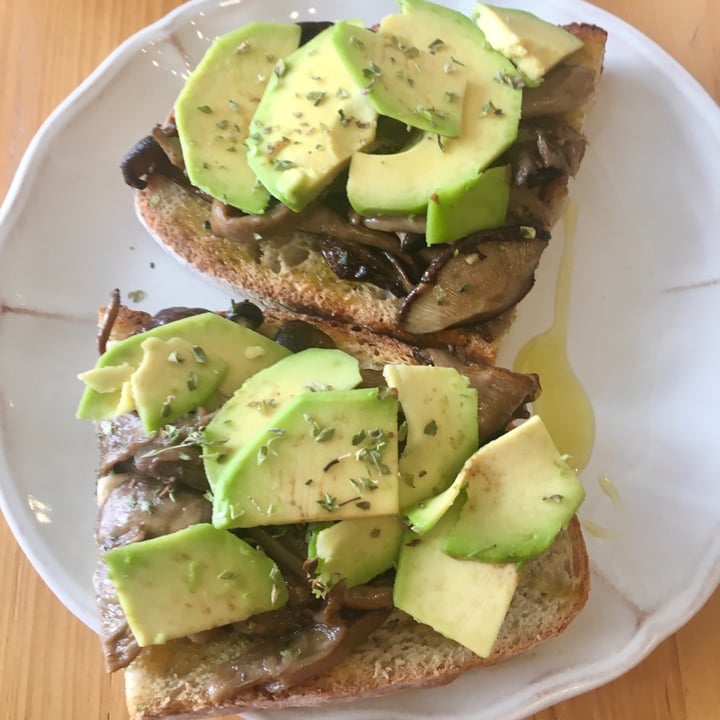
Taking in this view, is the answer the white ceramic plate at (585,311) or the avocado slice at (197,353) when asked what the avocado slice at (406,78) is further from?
the avocado slice at (197,353)

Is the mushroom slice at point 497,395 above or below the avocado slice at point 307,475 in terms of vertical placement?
above

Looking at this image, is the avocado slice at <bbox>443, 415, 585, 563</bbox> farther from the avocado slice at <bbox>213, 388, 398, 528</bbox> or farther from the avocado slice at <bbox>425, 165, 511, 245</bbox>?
the avocado slice at <bbox>425, 165, 511, 245</bbox>

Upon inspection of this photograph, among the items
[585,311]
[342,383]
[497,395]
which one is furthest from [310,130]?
[585,311]

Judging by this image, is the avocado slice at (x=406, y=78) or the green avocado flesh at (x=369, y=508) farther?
the avocado slice at (x=406, y=78)

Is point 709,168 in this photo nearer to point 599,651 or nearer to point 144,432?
point 599,651

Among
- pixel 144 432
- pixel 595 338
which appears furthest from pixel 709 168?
pixel 144 432

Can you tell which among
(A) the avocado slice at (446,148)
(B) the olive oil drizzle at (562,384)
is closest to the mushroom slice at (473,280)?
(A) the avocado slice at (446,148)

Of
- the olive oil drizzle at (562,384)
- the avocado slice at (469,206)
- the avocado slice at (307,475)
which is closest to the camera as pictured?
the avocado slice at (307,475)
